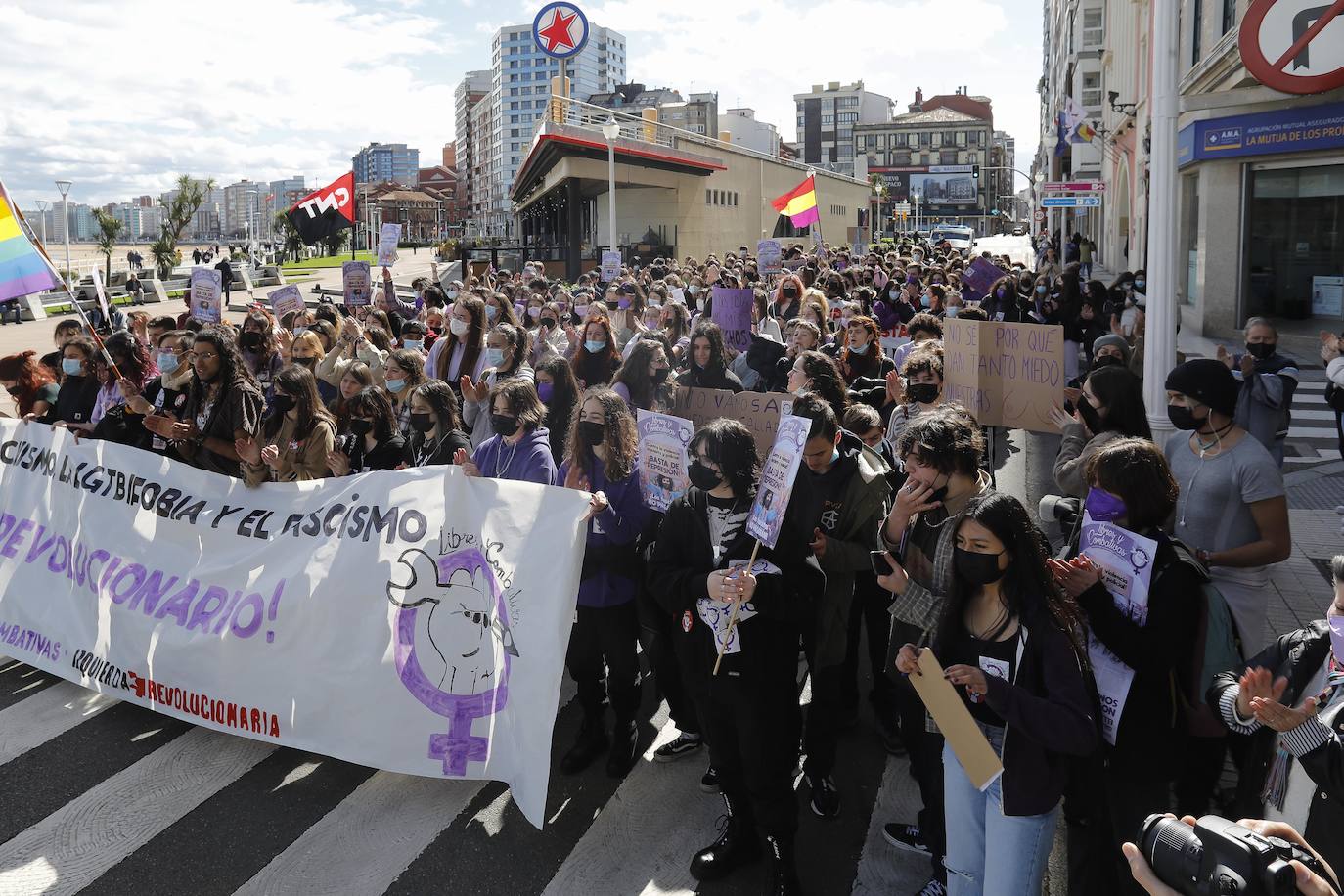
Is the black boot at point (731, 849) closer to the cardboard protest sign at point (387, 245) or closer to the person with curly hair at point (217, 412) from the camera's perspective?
the person with curly hair at point (217, 412)

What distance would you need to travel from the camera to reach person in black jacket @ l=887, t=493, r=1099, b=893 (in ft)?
10.0

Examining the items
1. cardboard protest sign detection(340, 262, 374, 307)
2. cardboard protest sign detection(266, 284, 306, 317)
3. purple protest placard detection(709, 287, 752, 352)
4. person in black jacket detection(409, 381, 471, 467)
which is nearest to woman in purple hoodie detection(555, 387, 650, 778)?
person in black jacket detection(409, 381, 471, 467)

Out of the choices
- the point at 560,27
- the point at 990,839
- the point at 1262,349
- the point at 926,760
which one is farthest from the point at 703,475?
the point at 560,27

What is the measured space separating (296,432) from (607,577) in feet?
8.58

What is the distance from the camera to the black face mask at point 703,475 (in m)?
4.01

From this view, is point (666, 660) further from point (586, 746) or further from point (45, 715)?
point (45, 715)

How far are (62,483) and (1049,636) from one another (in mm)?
5763

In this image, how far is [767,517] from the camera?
3.78 m

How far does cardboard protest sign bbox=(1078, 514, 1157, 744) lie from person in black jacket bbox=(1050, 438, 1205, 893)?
22 mm

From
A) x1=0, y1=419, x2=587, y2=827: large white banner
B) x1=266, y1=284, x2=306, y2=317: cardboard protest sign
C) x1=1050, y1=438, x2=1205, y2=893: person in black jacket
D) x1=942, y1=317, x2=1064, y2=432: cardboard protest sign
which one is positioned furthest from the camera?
x1=266, y1=284, x2=306, y2=317: cardboard protest sign

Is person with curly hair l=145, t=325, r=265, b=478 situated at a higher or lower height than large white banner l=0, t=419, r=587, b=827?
higher

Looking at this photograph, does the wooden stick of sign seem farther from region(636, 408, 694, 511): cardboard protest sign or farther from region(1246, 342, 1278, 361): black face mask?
region(1246, 342, 1278, 361): black face mask

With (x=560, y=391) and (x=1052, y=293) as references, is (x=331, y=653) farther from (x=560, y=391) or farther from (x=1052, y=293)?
(x=1052, y=293)

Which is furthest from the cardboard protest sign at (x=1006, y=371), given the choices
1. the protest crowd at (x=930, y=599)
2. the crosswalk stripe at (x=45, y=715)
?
the crosswalk stripe at (x=45, y=715)
